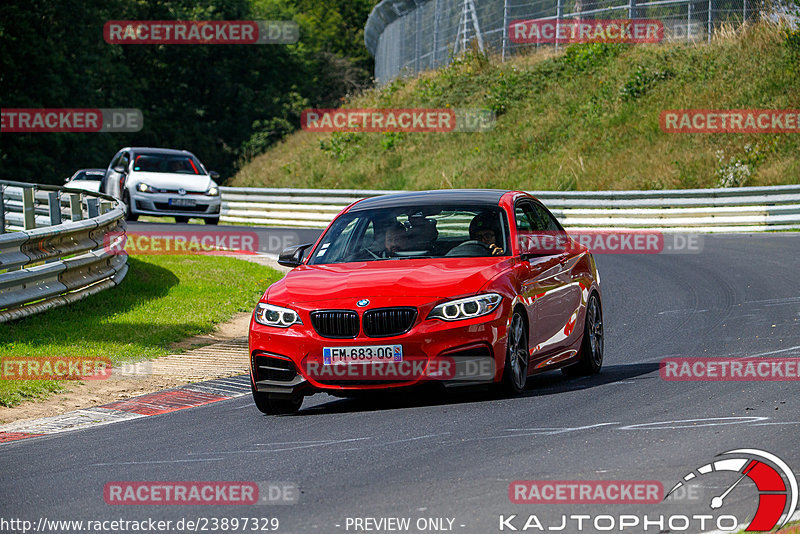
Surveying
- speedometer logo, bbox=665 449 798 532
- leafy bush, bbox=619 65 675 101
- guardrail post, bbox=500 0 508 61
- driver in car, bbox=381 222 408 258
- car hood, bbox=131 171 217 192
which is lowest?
speedometer logo, bbox=665 449 798 532

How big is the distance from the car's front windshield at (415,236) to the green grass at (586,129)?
73.1 feet

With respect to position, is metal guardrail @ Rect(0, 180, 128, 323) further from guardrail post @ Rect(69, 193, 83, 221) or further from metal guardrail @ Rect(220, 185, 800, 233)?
metal guardrail @ Rect(220, 185, 800, 233)

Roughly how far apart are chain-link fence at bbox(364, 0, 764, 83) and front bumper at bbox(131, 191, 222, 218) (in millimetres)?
13900

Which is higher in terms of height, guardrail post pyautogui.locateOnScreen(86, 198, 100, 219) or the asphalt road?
guardrail post pyautogui.locateOnScreen(86, 198, 100, 219)

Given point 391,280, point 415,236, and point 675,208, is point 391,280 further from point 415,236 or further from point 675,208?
point 675,208

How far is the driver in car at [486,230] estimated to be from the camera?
9547 millimetres

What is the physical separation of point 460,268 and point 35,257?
574 centimetres

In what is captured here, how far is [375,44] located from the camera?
6272 cm

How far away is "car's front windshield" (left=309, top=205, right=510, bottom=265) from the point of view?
374 inches

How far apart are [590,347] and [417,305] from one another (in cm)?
255

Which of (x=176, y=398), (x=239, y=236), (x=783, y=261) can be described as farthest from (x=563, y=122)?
(x=176, y=398)

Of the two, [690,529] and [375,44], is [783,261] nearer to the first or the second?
[690,529]

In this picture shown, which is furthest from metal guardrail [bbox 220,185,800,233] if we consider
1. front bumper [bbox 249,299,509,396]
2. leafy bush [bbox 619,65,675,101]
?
front bumper [bbox 249,299,509,396]

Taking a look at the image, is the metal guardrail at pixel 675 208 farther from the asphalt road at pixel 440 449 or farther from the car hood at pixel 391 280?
the car hood at pixel 391 280
